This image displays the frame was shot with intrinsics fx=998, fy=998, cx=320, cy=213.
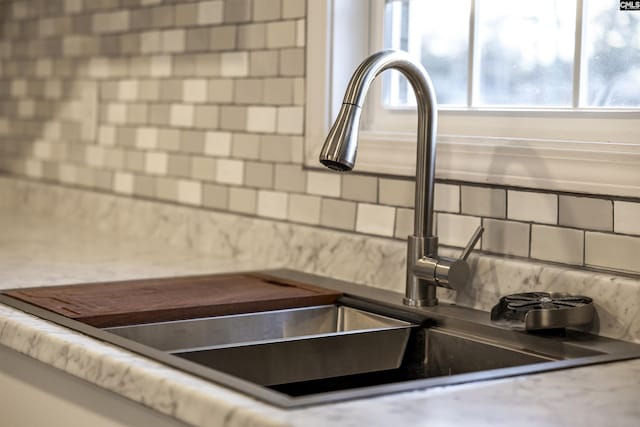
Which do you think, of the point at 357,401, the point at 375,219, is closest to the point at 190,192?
the point at 375,219

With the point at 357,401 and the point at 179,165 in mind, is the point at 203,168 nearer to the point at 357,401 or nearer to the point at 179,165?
the point at 179,165

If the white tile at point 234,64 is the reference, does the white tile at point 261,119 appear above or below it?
below

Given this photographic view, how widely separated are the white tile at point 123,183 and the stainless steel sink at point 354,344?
0.99 metres

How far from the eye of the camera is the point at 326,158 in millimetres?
1371

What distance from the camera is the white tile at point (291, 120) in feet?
6.72

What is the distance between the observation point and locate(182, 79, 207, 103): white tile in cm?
234

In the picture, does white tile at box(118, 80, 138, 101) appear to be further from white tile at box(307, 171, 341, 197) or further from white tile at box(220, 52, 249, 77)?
white tile at box(307, 171, 341, 197)

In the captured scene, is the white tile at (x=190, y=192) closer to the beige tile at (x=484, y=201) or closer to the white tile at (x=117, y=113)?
the white tile at (x=117, y=113)

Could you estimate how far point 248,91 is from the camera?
86.4 inches

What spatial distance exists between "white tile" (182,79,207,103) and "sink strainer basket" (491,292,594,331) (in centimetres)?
109

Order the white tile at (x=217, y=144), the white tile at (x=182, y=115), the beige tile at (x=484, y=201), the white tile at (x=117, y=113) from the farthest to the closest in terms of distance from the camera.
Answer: the white tile at (x=117, y=113) → the white tile at (x=182, y=115) → the white tile at (x=217, y=144) → the beige tile at (x=484, y=201)

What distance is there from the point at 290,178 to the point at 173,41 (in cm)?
57

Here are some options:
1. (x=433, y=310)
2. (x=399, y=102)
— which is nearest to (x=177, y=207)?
(x=399, y=102)

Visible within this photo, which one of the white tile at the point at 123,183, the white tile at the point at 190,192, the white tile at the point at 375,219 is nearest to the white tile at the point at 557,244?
the white tile at the point at 375,219
